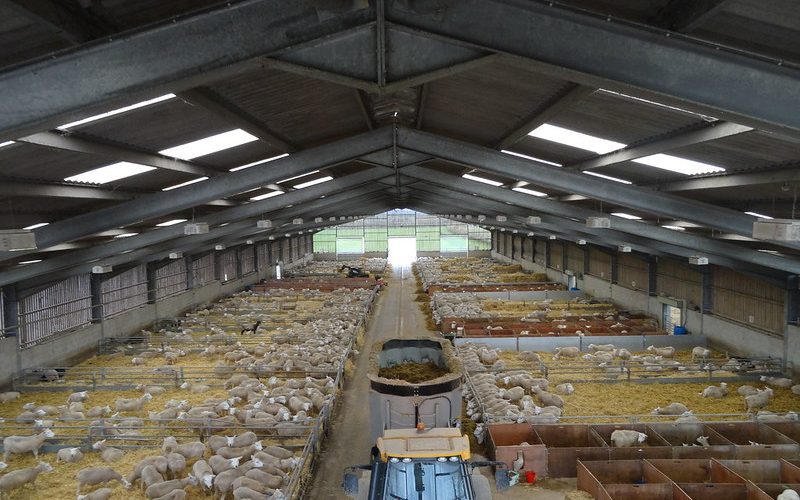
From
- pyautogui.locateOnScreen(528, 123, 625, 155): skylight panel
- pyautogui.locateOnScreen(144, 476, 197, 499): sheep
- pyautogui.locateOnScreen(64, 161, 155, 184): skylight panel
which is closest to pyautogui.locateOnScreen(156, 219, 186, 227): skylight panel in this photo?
pyautogui.locateOnScreen(64, 161, 155, 184): skylight panel

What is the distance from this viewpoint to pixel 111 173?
1052cm

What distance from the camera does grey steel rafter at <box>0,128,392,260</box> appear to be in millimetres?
12688

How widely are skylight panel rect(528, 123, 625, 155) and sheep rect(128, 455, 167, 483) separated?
9341mm

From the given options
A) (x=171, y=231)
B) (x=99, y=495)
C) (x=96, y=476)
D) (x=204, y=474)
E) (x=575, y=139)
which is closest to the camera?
(x=99, y=495)

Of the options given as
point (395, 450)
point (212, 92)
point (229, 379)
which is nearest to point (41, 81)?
point (212, 92)

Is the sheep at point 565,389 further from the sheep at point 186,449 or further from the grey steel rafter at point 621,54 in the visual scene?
the grey steel rafter at point 621,54

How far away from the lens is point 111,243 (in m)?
17.4

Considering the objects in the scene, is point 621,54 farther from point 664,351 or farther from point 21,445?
point 664,351

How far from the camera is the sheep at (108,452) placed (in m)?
11.4

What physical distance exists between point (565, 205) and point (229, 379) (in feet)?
38.0

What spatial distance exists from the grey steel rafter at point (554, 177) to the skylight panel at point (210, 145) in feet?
12.8

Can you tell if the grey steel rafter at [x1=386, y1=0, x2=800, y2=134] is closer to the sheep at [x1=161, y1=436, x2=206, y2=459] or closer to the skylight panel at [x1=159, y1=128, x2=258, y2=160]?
the skylight panel at [x1=159, y1=128, x2=258, y2=160]

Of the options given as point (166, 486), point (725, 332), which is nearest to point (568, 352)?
point (725, 332)

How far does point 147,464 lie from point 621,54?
10295 millimetres
